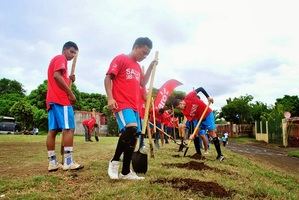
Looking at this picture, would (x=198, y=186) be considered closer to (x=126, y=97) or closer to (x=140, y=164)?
(x=140, y=164)

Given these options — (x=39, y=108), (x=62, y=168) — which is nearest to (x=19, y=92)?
(x=39, y=108)

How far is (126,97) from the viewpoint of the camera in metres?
5.71

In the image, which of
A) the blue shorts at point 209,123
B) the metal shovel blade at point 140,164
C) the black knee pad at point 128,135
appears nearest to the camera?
the black knee pad at point 128,135

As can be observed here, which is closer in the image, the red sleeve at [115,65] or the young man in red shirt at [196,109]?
the red sleeve at [115,65]

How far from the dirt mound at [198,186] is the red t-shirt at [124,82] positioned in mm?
1165

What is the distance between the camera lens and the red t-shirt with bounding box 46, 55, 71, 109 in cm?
643

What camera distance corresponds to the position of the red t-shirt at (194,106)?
10758 mm

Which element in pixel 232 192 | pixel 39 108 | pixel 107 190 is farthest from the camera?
pixel 39 108

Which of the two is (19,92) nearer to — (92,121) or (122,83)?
(92,121)

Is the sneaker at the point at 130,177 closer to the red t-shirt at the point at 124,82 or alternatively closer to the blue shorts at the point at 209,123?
the red t-shirt at the point at 124,82

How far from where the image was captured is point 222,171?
292 inches

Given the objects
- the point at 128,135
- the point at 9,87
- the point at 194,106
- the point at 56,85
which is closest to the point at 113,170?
the point at 128,135

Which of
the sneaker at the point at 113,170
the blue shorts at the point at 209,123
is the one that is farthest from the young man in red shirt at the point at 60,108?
the blue shorts at the point at 209,123

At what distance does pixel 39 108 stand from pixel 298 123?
45.6 m
